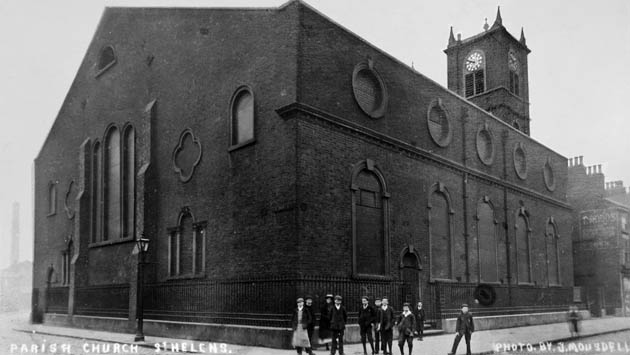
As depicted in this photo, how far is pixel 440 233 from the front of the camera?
24.6m

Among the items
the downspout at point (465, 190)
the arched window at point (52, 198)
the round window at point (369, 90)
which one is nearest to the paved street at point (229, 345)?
the downspout at point (465, 190)

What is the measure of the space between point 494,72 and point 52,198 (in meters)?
26.2

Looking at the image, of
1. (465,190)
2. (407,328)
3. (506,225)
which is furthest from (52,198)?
(407,328)

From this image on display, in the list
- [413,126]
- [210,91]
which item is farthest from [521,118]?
[210,91]

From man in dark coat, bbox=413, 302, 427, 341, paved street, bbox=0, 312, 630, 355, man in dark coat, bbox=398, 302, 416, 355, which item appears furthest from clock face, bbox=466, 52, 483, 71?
man in dark coat, bbox=398, 302, 416, 355

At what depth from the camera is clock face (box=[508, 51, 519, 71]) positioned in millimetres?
39125

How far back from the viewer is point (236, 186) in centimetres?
1991

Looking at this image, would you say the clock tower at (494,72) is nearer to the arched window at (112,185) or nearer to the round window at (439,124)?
the round window at (439,124)

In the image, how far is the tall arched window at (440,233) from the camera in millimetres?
23812

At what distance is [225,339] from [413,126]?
10.5 meters

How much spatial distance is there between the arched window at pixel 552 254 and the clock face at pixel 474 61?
1077 cm

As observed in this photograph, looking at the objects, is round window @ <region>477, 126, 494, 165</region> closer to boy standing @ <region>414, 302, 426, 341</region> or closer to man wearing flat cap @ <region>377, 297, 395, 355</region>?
boy standing @ <region>414, 302, 426, 341</region>

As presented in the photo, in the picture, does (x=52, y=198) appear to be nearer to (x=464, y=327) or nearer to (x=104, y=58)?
(x=104, y=58)

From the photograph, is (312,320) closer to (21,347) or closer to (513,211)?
(21,347)
